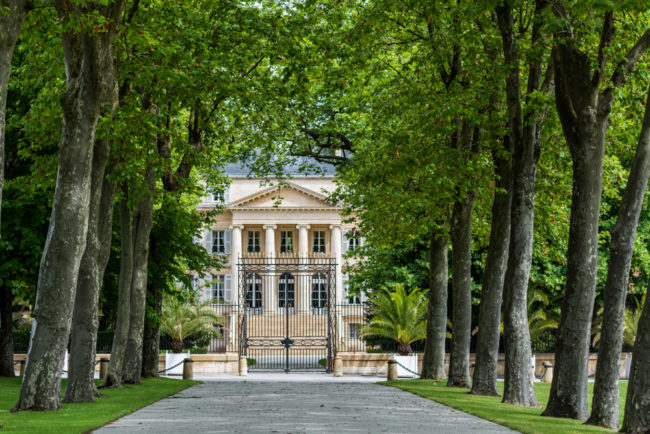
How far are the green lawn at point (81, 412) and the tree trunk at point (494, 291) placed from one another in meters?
6.89

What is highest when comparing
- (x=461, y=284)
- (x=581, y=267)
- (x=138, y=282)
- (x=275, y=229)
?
(x=275, y=229)

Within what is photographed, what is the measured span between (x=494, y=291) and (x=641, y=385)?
8290mm

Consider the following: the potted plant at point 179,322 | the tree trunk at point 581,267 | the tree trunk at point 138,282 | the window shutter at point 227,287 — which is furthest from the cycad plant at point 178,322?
the tree trunk at point 581,267

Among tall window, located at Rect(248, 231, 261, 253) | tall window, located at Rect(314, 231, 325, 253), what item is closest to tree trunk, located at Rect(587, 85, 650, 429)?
tall window, located at Rect(248, 231, 261, 253)

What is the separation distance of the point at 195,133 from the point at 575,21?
43.4 ft

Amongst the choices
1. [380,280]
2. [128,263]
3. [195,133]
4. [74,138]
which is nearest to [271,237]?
[380,280]

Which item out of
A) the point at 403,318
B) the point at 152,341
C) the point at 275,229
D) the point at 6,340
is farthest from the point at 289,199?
the point at 6,340

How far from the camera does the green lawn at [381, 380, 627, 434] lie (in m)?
11.1

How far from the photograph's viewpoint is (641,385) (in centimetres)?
992

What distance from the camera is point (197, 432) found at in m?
10.5

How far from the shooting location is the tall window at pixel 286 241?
6494 cm

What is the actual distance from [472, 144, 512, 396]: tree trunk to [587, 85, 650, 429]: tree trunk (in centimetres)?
637

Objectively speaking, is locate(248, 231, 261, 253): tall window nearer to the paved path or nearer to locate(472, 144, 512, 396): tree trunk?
the paved path

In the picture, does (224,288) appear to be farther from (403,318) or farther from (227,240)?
(403,318)
